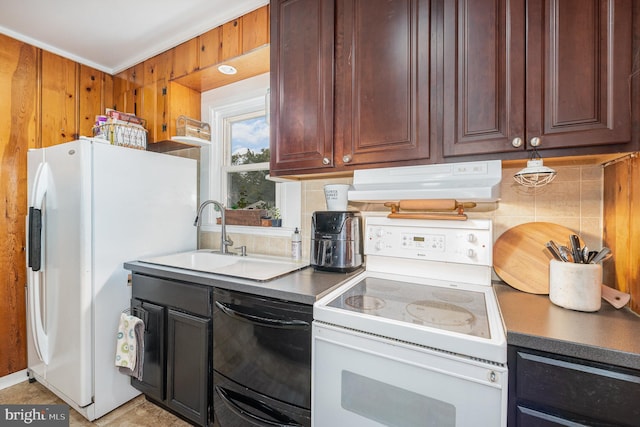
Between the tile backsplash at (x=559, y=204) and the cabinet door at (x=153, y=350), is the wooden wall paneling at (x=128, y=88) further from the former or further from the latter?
the tile backsplash at (x=559, y=204)

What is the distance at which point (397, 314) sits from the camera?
1.04 metres

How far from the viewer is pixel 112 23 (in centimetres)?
204

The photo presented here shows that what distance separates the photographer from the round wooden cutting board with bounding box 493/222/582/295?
1258 mm

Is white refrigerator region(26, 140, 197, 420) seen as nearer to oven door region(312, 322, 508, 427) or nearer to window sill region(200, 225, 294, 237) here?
window sill region(200, 225, 294, 237)

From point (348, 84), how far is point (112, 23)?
1.80 m

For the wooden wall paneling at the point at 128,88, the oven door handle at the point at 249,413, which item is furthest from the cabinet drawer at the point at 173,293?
the wooden wall paneling at the point at 128,88

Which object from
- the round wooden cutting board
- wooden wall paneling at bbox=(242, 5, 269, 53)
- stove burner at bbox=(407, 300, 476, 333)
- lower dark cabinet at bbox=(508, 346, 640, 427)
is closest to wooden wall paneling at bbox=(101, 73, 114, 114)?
wooden wall paneling at bbox=(242, 5, 269, 53)

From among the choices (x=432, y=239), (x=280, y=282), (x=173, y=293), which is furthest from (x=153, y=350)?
(x=432, y=239)

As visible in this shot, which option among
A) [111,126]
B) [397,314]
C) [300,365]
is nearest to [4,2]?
[111,126]

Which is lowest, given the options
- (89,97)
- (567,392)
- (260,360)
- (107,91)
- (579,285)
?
(260,360)

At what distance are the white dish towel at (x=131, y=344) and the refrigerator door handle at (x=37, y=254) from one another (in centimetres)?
65

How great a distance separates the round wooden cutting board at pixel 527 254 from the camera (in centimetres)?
126

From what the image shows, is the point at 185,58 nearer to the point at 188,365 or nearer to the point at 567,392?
the point at 188,365

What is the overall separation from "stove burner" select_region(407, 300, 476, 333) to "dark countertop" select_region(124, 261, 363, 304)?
1.22 ft
